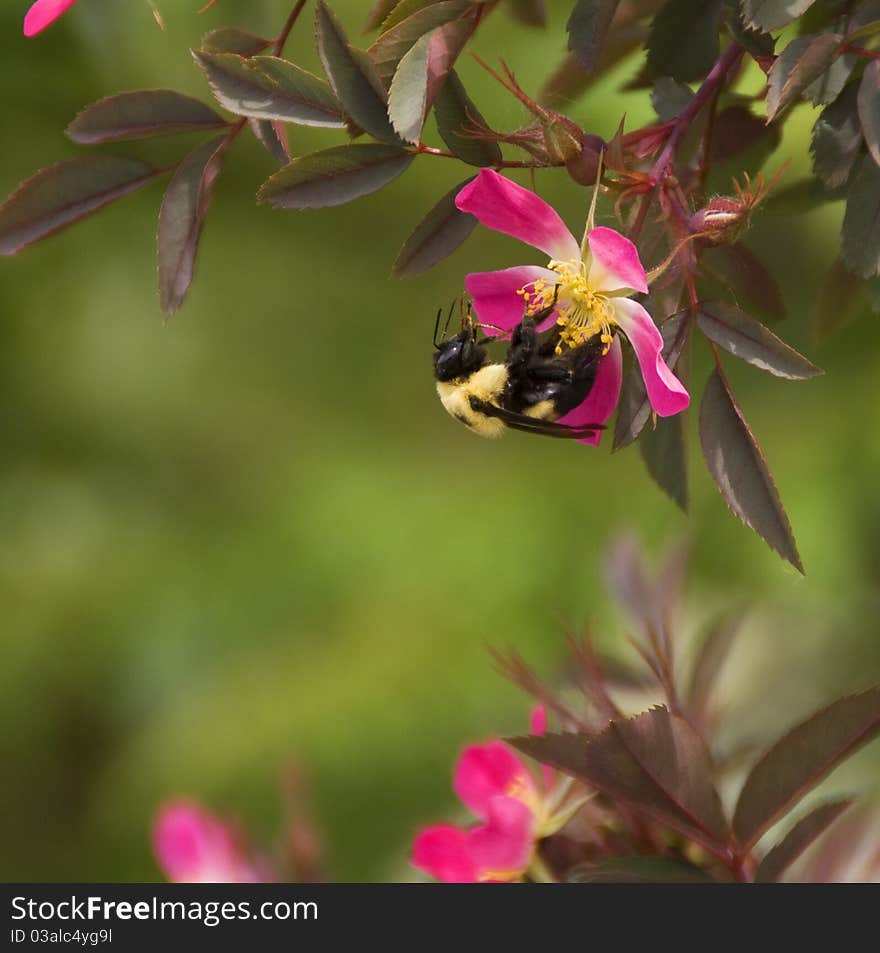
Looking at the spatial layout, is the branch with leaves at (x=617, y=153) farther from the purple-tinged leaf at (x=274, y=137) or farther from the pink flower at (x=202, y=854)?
the pink flower at (x=202, y=854)

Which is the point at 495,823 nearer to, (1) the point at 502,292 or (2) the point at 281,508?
(1) the point at 502,292

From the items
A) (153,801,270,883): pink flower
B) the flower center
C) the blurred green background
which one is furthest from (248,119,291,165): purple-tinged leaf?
the blurred green background

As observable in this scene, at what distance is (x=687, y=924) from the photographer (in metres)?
0.60

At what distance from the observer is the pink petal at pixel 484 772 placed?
29.4 inches

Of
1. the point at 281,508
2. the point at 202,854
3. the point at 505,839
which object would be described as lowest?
the point at 281,508

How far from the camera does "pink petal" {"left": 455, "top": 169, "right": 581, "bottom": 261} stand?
0.54m

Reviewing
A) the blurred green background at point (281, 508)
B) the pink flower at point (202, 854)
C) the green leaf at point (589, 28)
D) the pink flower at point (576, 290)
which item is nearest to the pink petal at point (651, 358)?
the pink flower at point (576, 290)

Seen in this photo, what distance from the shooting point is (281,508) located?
2.51 m

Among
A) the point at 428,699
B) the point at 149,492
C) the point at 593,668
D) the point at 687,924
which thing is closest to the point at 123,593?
the point at 149,492

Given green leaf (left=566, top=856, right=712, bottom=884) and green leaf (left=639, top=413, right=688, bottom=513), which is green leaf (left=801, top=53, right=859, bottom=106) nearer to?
green leaf (left=639, top=413, right=688, bottom=513)

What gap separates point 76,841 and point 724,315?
→ 7.07 ft

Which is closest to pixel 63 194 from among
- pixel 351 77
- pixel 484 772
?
pixel 351 77

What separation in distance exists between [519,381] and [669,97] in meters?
0.15

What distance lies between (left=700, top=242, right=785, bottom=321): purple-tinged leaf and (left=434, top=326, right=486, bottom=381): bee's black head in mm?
164
